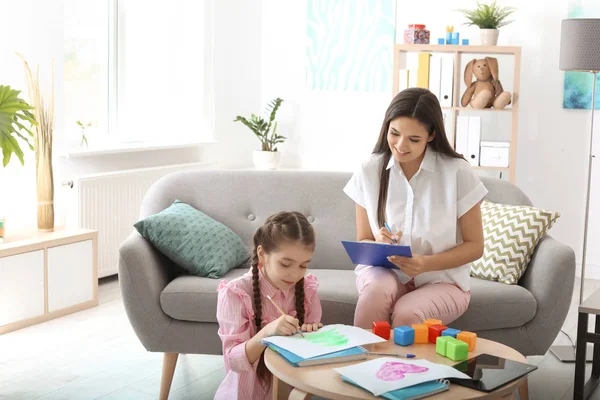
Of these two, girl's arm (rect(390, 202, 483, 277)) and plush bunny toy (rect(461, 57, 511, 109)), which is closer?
girl's arm (rect(390, 202, 483, 277))

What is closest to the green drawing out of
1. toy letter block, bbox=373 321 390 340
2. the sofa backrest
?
toy letter block, bbox=373 321 390 340

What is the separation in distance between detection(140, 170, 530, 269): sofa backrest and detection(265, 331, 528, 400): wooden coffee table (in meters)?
1.14

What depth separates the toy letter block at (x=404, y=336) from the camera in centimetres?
208

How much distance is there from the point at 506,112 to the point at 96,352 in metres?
3.25

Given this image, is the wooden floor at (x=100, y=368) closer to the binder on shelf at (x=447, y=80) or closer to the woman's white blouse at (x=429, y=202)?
the woman's white blouse at (x=429, y=202)

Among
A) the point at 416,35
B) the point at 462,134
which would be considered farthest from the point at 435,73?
the point at 462,134

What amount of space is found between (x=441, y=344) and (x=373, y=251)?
0.49 meters

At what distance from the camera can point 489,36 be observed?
505 cm

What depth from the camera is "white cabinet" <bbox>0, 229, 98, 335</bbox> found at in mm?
3694

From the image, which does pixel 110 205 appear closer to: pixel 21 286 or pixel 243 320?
pixel 21 286

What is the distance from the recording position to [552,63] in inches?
207

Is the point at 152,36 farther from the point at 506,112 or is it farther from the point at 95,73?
the point at 506,112

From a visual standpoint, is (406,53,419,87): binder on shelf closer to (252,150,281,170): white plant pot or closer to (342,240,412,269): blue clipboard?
(252,150,281,170): white plant pot

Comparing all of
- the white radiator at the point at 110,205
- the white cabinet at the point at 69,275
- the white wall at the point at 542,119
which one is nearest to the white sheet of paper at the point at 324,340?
the white cabinet at the point at 69,275
